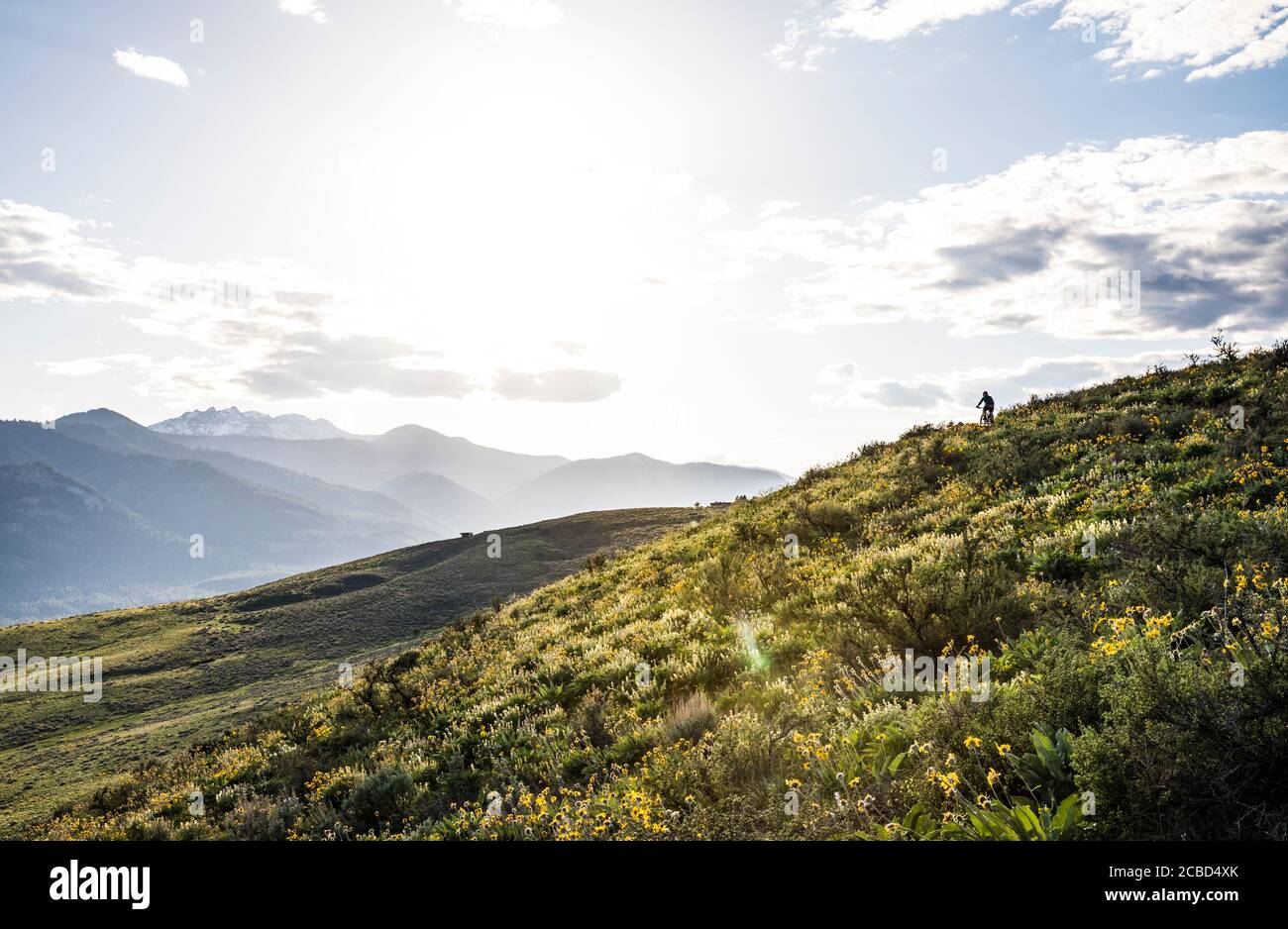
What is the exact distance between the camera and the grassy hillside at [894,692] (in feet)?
14.2

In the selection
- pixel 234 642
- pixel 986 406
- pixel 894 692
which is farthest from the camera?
pixel 234 642

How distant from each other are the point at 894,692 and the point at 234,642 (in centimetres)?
5154

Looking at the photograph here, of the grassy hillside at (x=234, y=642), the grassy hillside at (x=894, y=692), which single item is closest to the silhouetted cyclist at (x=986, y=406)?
the grassy hillside at (x=894, y=692)

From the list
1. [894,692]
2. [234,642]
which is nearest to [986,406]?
[894,692]

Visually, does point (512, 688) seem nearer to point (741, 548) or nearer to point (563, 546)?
point (741, 548)

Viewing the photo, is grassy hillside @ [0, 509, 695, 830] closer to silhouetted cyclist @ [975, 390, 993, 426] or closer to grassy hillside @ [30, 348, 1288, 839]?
grassy hillside @ [30, 348, 1288, 839]

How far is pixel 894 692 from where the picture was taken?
23.2ft

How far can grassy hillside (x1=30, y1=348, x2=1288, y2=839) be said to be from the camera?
4.32 m

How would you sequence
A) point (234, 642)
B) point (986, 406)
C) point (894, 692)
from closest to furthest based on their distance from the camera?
point (894, 692), point (986, 406), point (234, 642)

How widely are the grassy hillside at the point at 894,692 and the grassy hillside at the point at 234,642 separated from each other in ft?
28.7

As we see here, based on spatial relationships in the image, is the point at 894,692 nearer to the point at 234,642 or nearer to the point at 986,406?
the point at 986,406

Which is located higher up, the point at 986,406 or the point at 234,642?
the point at 986,406

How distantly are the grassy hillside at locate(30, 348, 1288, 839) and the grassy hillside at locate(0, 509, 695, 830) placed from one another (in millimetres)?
8761

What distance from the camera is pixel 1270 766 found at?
12.3 feet
